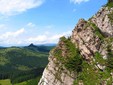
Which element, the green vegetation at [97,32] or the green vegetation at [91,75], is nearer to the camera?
the green vegetation at [91,75]

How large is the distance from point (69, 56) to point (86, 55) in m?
6.77

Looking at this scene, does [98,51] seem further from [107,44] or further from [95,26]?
[95,26]

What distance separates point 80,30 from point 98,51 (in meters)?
14.0

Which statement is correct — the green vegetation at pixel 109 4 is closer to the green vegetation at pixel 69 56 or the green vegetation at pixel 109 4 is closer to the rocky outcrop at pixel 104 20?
the rocky outcrop at pixel 104 20

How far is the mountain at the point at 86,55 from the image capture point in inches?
3775

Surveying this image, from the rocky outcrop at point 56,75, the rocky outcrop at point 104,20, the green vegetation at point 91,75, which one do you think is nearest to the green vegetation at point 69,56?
the rocky outcrop at point 56,75

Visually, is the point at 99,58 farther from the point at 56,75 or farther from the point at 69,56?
the point at 56,75

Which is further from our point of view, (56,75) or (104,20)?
(104,20)

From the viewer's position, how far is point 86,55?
4048 inches

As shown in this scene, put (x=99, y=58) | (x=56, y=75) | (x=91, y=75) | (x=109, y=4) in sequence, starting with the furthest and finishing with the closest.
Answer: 1. (x=109, y=4)
2. (x=56, y=75)
3. (x=99, y=58)
4. (x=91, y=75)

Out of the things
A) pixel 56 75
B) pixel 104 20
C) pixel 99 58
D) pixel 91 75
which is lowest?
pixel 56 75

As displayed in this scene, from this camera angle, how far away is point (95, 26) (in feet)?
351

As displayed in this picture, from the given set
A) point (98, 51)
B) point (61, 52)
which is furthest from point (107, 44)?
point (61, 52)

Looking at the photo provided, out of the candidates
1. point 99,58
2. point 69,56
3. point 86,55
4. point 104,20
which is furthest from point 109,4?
point 69,56
